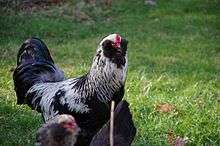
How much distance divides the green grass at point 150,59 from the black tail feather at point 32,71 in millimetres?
679

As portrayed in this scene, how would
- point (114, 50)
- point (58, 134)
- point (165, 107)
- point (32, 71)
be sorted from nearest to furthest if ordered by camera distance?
point (58, 134) < point (114, 50) < point (32, 71) < point (165, 107)

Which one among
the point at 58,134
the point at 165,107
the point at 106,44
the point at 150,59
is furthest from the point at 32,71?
the point at 150,59

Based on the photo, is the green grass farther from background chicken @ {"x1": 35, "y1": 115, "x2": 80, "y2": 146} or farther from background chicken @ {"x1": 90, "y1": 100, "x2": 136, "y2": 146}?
background chicken @ {"x1": 35, "y1": 115, "x2": 80, "y2": 146}

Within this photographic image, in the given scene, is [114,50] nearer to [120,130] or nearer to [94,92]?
[94,92]

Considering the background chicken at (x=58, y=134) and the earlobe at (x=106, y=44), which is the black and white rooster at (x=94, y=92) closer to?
the earlobe at (x=106, y=44)

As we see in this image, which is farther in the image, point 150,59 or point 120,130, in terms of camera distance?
point 150,59

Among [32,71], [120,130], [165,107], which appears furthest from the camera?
[165,107]

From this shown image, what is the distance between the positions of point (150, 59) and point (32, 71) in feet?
17.5

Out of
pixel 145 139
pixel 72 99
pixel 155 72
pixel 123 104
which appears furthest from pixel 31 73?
pixel 155 72

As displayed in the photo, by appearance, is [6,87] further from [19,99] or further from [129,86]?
[19,99]

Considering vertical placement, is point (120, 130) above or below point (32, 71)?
above

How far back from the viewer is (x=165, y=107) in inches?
280

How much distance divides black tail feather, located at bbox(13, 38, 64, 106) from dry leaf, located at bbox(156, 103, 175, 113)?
1.80 m

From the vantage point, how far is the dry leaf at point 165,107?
23.0 feet
